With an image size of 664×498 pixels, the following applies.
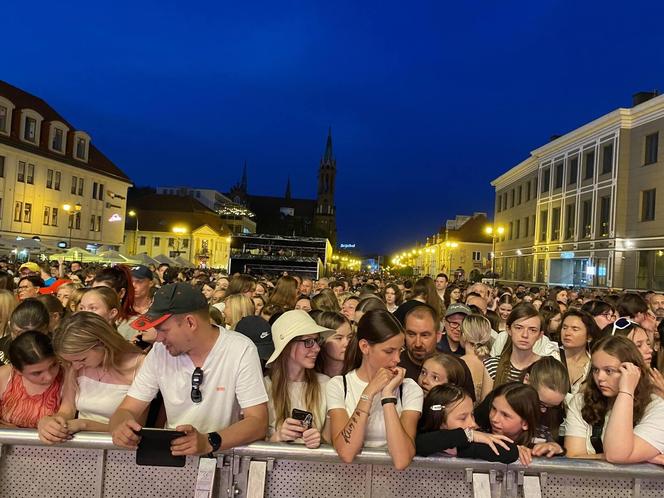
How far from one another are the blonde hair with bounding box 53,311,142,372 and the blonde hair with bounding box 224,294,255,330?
343 cm

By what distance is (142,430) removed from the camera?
2.88 meters

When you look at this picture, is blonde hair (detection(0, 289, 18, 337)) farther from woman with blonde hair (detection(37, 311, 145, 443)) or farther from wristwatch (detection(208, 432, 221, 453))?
wristwatch (detection(208, 432, 221, 453))

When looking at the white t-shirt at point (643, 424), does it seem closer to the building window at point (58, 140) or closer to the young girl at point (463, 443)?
the young girl at point (463, 443)

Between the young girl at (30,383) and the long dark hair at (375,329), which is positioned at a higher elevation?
the long dark hair at (375,329)

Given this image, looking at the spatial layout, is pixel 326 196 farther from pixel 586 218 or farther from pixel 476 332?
pixel 476 332

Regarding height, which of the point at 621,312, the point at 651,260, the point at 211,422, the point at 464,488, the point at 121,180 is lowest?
the point at 464,488

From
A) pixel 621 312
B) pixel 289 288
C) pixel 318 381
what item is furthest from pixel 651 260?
pixel 318 381

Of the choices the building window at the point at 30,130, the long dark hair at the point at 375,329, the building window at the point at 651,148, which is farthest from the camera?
the building window at the point at 30,130

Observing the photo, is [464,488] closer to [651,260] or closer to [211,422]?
[211,422]

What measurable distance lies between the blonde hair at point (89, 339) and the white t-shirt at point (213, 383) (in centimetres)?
46

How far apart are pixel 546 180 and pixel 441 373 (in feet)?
139

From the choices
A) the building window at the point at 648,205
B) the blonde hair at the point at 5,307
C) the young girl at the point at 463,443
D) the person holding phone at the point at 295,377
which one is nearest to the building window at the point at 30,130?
the building window at the point at 648,205

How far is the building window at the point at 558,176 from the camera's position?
1591 inches

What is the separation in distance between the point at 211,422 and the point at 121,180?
5912cm
